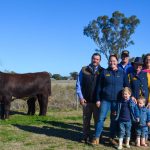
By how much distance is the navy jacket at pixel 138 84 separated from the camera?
8.70 m

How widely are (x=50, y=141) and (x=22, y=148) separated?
0.92m

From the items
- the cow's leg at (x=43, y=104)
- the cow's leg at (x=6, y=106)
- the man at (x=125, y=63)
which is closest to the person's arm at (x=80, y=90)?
the man at (x=125, y=63)

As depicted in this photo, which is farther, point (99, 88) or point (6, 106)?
point (6, 106)

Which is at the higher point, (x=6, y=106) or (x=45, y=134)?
(x=6, y=106)

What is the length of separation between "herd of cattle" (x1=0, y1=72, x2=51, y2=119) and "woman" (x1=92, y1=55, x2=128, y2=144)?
5.40 m

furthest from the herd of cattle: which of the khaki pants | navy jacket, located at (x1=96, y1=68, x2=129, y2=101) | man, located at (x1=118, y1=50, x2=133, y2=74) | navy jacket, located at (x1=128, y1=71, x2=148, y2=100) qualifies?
navy jacket, located at (x1=128, y1=71, x2=148, y2=100)

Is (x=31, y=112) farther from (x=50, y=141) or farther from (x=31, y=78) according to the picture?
(x=50, y=141)

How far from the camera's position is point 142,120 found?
28.7 ft

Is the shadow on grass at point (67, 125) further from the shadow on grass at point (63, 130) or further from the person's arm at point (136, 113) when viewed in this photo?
the person's arm at point (136, 113)

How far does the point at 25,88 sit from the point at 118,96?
627cm

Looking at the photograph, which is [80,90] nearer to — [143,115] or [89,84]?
[89,84]

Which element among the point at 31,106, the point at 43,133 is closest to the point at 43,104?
the point at 31,106

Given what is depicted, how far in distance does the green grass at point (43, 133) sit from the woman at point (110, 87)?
85cm

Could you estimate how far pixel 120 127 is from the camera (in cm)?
854
